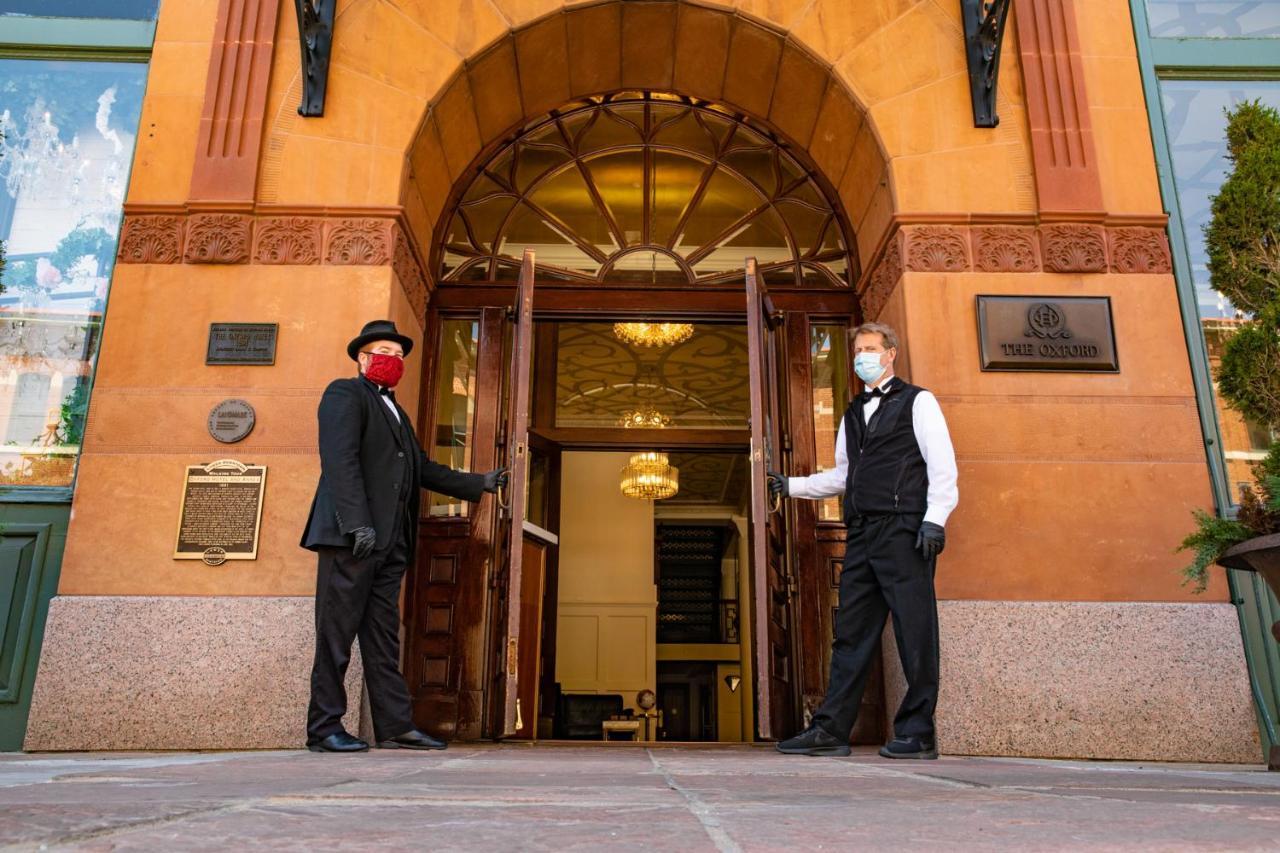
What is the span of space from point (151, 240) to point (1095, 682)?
5548 millimetres

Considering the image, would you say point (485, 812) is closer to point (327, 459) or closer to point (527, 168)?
point (327, 459)

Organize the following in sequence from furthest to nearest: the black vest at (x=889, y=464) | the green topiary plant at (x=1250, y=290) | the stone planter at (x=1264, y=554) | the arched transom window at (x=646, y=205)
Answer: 1. the arched transom window at (x=646, y=205)
2. the black vest at (x=889, y=464)
3. the green topiary plant at (x=1250, y=290)
4. the stone planter at (x=1264, y=554)

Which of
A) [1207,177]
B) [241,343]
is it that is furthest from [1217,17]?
[241,343]

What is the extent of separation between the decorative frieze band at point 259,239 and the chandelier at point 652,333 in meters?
4.93

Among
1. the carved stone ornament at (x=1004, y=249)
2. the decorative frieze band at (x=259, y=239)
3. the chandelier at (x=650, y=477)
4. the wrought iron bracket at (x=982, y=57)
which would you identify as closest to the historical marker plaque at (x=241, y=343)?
the decorative frieze band at (x=259, y=239)

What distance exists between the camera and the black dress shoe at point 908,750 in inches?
157

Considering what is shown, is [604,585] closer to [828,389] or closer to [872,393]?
[828,389]

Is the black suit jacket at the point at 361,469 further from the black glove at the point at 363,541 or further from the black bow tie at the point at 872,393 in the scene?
the black bow tie at the point at 872,393

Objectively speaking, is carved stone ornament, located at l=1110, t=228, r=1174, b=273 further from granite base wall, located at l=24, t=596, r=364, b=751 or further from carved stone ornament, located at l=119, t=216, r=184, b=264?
carved stone ornament, located at l=119, t=216, r=184, b=264

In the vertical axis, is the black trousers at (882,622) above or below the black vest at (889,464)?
below

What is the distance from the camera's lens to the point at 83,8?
6.38 meters

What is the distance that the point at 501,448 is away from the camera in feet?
19.8

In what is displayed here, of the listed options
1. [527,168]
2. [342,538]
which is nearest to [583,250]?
[527,168]

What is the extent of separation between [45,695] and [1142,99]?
22.6ft
